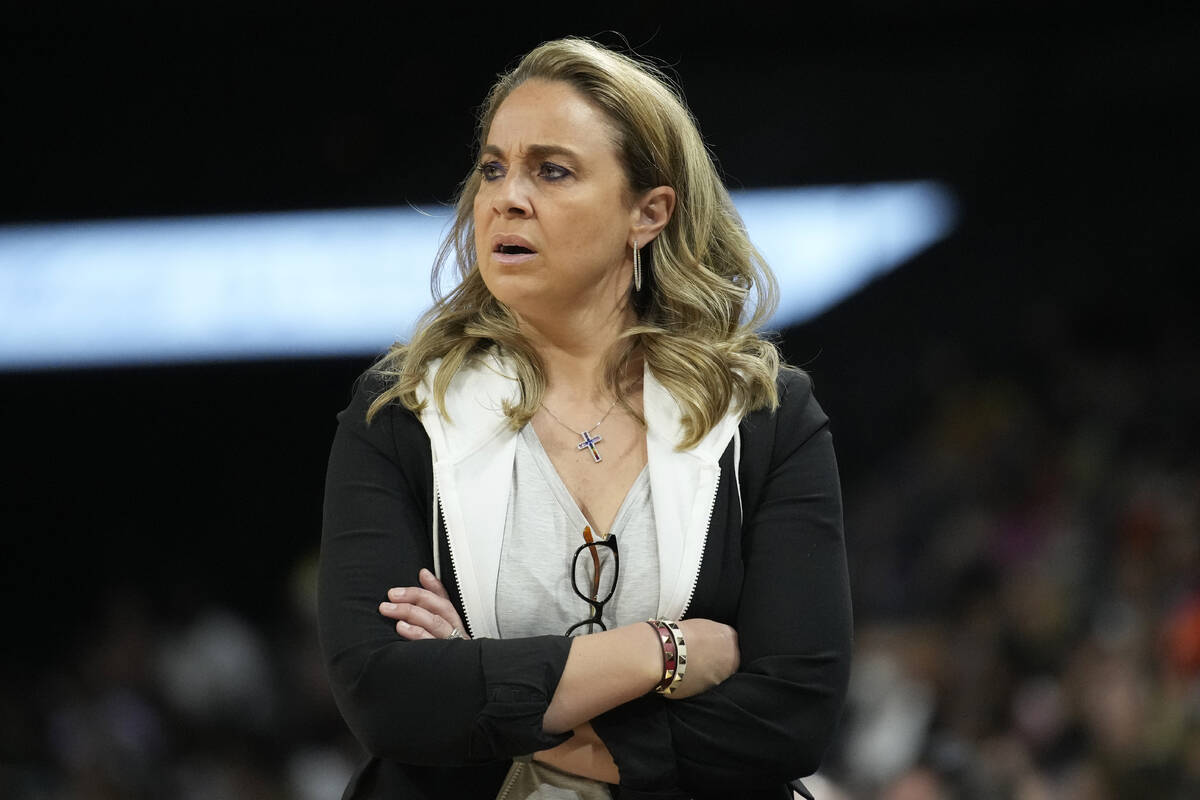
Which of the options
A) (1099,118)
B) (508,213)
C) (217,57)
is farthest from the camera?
(1099,118)

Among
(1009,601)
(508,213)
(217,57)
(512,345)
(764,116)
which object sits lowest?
(1009,601)

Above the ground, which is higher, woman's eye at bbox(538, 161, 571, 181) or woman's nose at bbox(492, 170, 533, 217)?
woman's eye at bbox(538, 161, 571, 181)

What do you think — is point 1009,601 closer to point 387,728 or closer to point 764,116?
point 764,116

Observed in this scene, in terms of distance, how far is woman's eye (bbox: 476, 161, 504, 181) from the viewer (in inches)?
75.4

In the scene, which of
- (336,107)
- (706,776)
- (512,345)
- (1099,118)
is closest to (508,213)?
(512,345)

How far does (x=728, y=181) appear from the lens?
485 centimetres

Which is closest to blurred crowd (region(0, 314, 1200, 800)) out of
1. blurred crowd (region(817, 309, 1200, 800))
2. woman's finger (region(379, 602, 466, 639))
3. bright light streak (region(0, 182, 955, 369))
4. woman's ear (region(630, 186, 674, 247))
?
blurred crowd (region(817, 309, 1200, 800))

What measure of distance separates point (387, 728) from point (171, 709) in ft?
13.3

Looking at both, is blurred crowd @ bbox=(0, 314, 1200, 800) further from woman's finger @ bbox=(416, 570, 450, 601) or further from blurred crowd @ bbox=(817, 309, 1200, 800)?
woman's finger @ bbox=(416, 570, 450, 601)

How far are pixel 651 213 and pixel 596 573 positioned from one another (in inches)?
21.2

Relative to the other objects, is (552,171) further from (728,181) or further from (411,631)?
(728,181)

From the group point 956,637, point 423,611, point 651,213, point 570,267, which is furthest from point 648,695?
point 956,637

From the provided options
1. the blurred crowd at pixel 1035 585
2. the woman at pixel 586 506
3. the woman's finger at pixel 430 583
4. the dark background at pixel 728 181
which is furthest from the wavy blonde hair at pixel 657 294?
the dark background at pixel 728 181

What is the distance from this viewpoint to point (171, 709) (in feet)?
17.7
